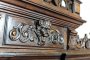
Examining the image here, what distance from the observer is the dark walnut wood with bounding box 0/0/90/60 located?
695 millimetres

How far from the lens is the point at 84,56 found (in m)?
1.08

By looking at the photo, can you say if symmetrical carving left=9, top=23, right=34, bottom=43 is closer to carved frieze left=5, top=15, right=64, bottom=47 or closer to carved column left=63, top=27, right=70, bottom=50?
carved frieze left=5, top=15, right=64, bottom=47

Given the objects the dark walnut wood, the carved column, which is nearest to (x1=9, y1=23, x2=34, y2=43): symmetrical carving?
the dark walnut wood

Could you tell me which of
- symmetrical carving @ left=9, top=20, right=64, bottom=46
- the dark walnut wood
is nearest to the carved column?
→ the dark walnut wood

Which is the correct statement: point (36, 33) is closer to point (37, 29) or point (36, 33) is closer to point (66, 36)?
point (37, 29)

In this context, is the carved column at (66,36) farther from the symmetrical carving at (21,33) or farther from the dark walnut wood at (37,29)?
the symmetrical carving at (21,33)

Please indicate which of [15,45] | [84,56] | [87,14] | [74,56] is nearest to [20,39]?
[15,45]

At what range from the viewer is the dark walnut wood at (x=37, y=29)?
0.70 m

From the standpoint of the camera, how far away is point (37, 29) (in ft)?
2.75

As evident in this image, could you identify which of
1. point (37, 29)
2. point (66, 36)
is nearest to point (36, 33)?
point (37, 29)

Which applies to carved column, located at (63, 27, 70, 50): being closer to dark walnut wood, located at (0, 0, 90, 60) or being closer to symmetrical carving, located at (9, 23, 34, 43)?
dark walnut wood, located at (0, 0, 90, 60)

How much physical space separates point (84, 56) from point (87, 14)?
45 cm

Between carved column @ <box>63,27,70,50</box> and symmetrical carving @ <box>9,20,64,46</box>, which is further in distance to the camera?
carved column @ <box>63,27,70,50</box>

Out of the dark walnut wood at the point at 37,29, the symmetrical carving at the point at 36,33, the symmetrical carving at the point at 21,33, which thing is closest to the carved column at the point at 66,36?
the dark walnut wood at the point at 37,29
